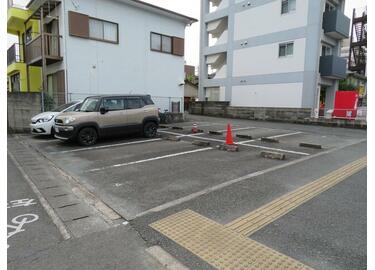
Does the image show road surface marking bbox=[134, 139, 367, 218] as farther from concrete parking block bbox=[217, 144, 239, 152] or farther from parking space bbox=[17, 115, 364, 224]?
concrete parking block bbox=[217, 144, 239, 152]

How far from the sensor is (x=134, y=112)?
9.92m

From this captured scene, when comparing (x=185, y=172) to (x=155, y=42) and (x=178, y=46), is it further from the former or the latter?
(x=178, y=46)

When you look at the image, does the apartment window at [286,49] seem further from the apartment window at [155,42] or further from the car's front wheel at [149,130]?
the car's front wheel at [149,130]

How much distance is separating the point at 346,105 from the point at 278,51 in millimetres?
6264

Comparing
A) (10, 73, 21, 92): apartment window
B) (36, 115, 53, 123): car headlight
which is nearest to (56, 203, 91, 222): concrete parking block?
(36, 115, 53, 123): car headlight

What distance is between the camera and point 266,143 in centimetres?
940

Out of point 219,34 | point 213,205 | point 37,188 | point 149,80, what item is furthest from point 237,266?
point 219,34


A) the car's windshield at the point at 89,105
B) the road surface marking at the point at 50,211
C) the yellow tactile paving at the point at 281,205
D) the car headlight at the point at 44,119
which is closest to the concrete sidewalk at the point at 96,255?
the road surface marking at the point at 50,211

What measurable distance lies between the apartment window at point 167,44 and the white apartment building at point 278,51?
6.64 meters

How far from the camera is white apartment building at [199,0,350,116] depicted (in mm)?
17062

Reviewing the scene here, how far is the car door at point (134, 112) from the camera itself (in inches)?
384

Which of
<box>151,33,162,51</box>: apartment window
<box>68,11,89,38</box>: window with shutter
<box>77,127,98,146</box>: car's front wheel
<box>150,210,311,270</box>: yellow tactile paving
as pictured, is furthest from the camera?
<box>151,33,162,51</box>: apartment window

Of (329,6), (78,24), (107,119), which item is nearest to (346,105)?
(329,6)

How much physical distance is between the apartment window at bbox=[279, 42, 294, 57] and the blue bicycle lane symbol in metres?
18.7
